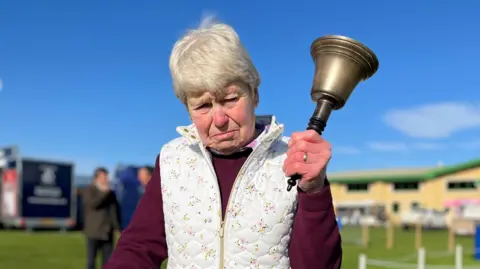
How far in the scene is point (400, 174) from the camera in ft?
199

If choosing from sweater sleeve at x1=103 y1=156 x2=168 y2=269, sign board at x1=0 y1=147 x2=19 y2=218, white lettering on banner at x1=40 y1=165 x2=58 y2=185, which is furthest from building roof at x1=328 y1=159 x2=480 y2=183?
sweater sleeve at x1=103 y1=156 x2=168 y2=269

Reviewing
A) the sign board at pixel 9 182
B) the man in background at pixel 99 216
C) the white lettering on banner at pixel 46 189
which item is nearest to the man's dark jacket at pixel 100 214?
the man in background at pixel 99 216

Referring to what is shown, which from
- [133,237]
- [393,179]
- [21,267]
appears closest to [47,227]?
[21,267]

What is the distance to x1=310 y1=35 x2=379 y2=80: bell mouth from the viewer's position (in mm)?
1683

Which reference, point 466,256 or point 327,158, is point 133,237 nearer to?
point 327,158

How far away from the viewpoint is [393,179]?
61000mm

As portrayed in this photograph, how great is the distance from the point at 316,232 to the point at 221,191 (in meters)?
0.46

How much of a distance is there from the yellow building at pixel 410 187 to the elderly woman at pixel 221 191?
54.2 metres

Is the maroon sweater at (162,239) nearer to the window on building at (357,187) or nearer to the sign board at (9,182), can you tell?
the sign board at (9,182)

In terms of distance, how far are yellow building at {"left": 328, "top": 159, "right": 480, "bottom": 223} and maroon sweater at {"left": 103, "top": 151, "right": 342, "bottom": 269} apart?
54141 millimetres

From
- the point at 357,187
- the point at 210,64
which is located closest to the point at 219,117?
the point at 210,64

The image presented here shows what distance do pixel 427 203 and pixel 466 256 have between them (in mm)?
40770

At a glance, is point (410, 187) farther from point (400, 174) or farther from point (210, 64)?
point (210, 64)

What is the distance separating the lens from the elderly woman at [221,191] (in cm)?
190
